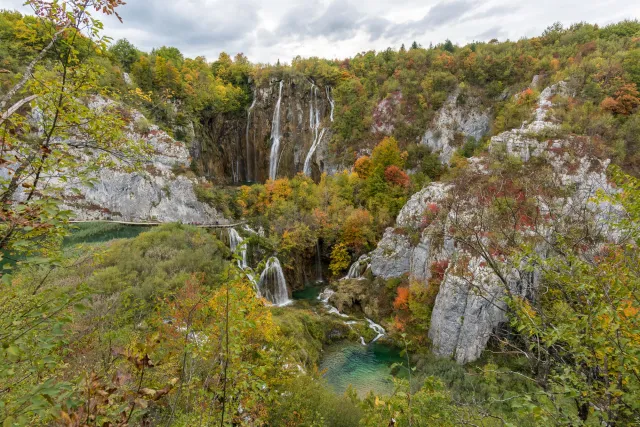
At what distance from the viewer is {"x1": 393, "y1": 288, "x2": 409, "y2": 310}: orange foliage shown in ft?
64.6

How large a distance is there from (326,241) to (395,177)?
8.90 meters

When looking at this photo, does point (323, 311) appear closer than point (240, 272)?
No

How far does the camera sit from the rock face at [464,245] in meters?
15.8

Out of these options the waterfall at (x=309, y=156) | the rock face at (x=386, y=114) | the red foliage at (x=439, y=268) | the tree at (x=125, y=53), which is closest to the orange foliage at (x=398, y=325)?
the red foliage at (x=439, y=268)

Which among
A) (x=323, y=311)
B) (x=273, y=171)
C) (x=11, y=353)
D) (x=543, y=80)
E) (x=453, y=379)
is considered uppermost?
(x=543, y=80)

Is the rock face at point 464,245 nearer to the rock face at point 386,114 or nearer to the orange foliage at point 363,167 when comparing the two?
the orange foliage at point 363,167

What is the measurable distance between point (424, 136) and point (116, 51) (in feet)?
130

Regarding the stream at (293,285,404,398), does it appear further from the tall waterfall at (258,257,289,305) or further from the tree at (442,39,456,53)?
the tree at (442,39,456,53)

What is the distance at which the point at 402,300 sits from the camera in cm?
1978

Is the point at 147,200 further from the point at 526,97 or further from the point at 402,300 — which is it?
the point at 526,97

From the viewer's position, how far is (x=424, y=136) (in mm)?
35844

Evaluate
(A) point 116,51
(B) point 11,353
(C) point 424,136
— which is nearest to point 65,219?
(B) point 11,353

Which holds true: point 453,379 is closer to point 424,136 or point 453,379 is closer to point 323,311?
point 323,311

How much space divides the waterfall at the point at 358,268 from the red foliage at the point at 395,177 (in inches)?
318
